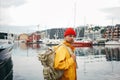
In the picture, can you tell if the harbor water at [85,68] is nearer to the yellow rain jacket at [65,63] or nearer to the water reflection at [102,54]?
the water reflection at [102,54]

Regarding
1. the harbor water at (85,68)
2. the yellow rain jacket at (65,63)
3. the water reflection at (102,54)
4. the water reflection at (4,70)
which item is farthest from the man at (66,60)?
the water reflection at (102,54)

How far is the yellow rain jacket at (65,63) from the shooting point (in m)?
6.70

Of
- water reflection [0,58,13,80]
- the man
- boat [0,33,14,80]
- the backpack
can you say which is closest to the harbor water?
water reflection [0,58,13,80]

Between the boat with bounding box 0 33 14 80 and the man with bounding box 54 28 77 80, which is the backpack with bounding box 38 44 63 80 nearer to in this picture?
the man with bounding box 54 28 77 80

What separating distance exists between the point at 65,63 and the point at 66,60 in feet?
0.31

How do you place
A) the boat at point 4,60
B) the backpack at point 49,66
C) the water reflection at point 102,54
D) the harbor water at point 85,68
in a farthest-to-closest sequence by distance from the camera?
the water reflection at point 102,54 → the harbor water at point 85,68 → the boat at point 4,60 → the backpack at point 49,66

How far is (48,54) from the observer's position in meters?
6.92

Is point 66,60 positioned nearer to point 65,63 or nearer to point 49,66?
point 65,63

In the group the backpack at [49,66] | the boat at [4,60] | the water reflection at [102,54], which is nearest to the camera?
the backpack at [49,66]

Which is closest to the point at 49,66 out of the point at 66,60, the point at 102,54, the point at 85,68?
the point at 66,60

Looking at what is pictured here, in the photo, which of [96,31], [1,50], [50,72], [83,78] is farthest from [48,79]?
[96,31]

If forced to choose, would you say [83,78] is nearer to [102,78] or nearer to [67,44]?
[102,78]

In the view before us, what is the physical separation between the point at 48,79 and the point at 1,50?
909 centimetres

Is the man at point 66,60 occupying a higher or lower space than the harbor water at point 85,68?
higher
